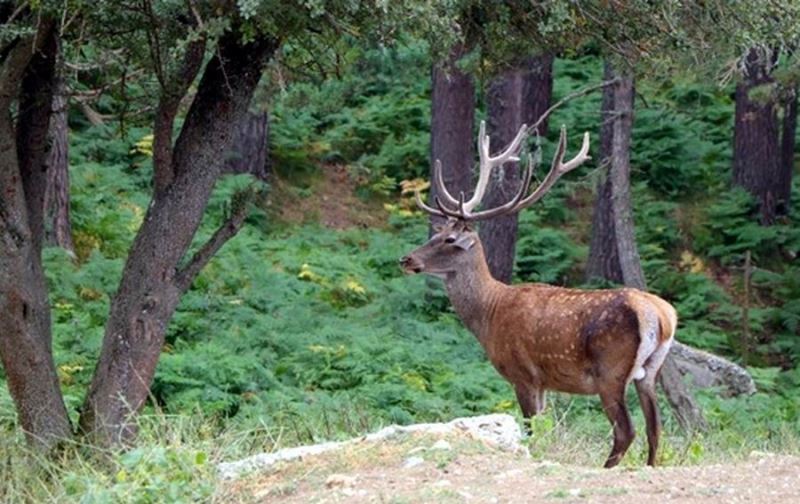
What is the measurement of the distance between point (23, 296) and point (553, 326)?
3.40 meters

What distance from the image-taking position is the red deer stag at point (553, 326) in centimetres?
903

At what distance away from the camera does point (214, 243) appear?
885cm

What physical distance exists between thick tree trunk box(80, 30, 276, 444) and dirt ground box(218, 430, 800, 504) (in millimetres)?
1642

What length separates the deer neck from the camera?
10.3 metres

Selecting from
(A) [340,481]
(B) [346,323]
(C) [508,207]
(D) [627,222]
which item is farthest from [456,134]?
(A) [340,481]

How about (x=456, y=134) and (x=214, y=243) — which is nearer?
(x=214, y=243)

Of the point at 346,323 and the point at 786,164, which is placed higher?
the point at 786,164

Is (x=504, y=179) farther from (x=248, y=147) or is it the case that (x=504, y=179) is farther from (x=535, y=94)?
(x=248, y=147)

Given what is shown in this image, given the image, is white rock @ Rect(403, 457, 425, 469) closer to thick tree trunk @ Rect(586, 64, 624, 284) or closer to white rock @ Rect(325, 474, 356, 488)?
white rock @ Rect(325, 474, 356, 488)

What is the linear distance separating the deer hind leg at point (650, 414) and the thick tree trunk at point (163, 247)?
2.99 metres

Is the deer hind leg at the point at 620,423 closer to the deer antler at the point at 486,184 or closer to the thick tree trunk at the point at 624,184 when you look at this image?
the deer antler at the point at 486,184

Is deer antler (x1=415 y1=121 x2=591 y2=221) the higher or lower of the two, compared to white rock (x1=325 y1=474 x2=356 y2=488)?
higher

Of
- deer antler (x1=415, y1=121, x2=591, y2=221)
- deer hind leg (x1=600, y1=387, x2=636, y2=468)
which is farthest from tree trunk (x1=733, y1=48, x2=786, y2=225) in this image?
deer hind leg (x1=600, y1=387, x2=636, y2=468)

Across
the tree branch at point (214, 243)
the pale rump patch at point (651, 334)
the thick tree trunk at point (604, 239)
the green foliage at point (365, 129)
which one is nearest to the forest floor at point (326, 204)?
the green foliage at point (365, 129)
